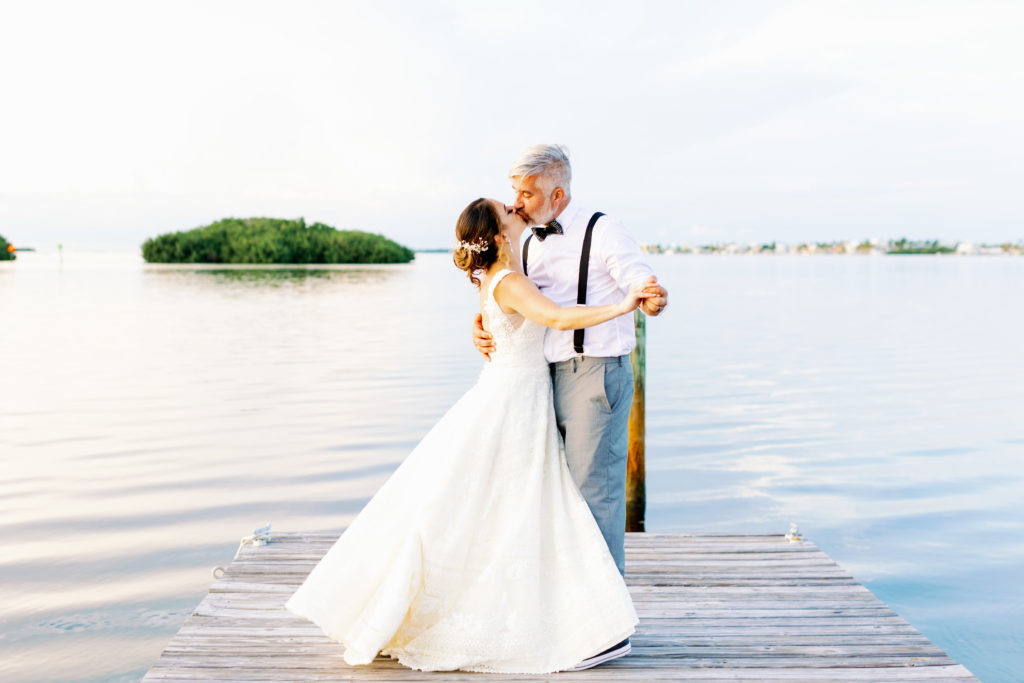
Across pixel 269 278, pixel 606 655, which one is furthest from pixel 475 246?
pixel 269 278

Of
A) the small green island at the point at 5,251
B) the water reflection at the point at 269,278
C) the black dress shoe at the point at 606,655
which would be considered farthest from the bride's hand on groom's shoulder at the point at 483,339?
the small green island at the point at 5,251

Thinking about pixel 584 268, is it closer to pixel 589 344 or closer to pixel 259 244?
pixel 589 344

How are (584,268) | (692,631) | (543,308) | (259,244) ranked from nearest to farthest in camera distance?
(543,308) < (584,268) < (692,631) < (259,244)

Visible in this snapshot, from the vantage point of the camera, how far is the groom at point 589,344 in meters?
3.58

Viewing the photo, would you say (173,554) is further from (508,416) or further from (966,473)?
(966,473)

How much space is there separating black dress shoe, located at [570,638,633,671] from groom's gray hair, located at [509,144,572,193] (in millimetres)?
2111

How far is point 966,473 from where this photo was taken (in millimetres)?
11273

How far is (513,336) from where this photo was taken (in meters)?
3.78

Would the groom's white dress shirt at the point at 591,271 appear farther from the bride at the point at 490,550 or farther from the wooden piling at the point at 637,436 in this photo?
the wooden piling at the point at 637,436

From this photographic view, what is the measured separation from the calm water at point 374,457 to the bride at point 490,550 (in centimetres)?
266

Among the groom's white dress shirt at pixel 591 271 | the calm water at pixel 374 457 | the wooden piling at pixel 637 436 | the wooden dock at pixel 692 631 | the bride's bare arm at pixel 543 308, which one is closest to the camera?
the bride's bare arm at pixel 543 308

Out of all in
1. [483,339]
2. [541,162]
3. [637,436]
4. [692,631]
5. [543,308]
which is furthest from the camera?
[637,436]

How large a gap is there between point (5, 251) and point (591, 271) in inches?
4966

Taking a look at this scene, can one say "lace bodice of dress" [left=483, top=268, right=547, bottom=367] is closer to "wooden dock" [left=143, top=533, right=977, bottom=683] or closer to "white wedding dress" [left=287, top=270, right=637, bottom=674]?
"white wedding dress" [left=287, top=270, right=637, bottom=674]
